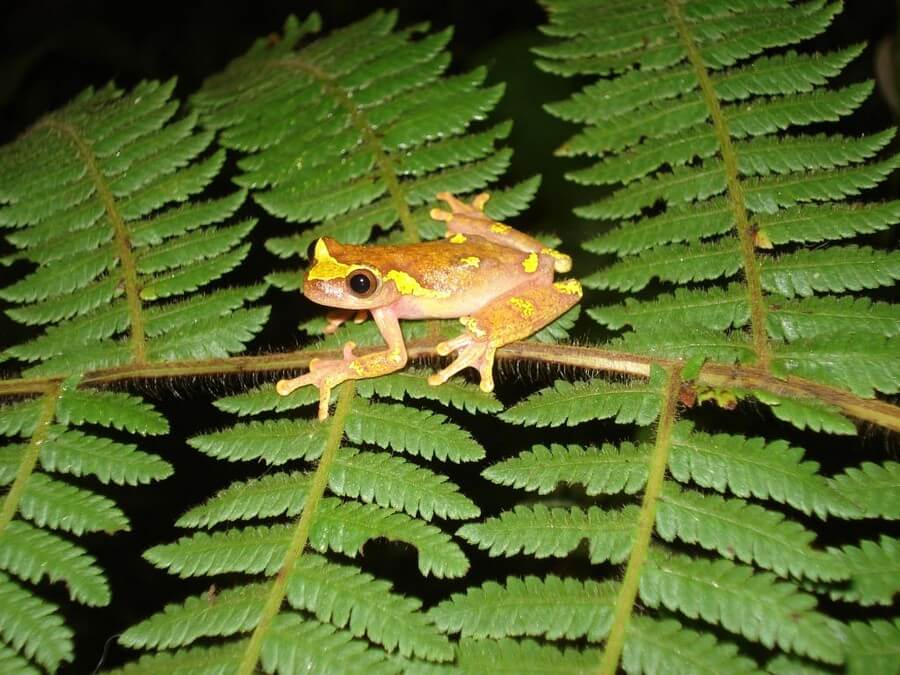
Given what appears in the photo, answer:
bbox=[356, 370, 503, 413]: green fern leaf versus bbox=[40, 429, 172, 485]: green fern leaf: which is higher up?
bbox=[356, 370, 503, 413]: green fern leaf

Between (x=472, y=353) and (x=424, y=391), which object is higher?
(x=472, y=353)

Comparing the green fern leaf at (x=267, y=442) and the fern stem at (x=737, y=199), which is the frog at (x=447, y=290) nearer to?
the green fern leaf at (x=267, y=442)

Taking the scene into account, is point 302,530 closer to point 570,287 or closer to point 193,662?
point 193,662

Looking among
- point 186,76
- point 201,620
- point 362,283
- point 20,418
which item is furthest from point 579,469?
point 186,76

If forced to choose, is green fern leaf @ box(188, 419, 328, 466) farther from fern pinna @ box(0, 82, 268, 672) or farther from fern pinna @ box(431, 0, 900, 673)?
fern pinna @ box(431, 0, 900, 673)

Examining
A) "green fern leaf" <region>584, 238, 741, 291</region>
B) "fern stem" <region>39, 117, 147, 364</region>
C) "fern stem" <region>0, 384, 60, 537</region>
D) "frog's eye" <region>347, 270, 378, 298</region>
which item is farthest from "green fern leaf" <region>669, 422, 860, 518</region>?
"fern stem" <region>0, 384, 60, 537</region>

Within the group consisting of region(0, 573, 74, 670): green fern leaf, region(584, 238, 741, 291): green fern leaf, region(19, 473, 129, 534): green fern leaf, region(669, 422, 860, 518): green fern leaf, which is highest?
region(584, 238, 741, 291): green fern leaf

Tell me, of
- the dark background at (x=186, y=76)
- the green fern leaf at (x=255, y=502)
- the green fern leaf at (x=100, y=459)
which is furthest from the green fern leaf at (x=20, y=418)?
the green fern leaf at (x=255, y=502)
